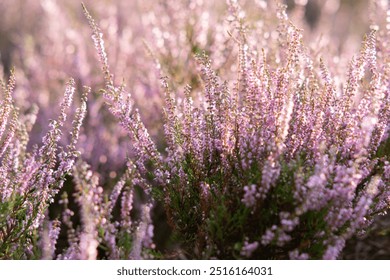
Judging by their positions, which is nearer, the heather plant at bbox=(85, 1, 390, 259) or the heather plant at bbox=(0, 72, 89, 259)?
the heather plant at bbox=(85, 1, 390, 259)

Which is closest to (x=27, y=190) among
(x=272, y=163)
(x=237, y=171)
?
(x=237, y=171)

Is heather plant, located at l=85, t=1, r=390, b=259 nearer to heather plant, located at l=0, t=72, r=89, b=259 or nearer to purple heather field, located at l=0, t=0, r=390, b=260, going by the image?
purple heather field, located at l=0, t=0, r=390, b=260

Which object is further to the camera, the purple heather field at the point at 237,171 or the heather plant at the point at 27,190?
the heather plant at the point at 27,190

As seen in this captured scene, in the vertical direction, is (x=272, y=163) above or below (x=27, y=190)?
below

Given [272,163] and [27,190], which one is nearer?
[272,163]

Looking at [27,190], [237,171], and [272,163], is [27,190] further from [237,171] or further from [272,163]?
[272,163]

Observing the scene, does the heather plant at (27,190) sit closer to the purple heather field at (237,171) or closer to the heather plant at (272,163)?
the purple heather field at (237,171)

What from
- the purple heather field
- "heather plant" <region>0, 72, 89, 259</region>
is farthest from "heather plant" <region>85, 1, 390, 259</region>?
"heather plant" <region>0, 72, 89, 259</region>

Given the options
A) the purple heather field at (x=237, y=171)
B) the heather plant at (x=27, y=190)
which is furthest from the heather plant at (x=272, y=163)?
the heather plant at (x=27, y=190)
